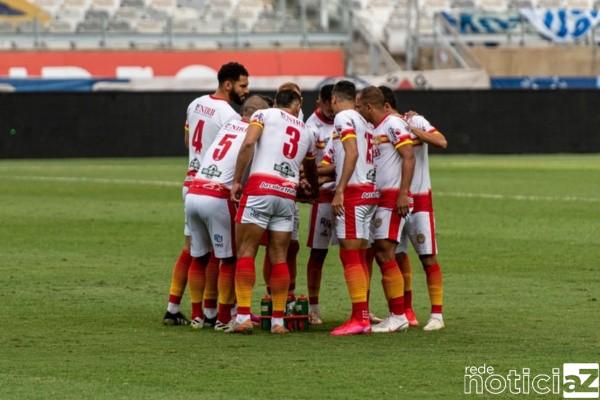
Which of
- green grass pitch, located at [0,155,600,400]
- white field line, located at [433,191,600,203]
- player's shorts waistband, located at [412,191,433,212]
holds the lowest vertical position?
white field line, located at [433,191,600,203]

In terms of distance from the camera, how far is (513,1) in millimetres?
51031

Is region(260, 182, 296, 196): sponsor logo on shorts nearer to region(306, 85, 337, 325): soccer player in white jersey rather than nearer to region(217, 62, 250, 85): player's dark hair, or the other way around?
region(306, 85, 337, 325): soccer player in white jersey

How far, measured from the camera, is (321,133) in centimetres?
1155

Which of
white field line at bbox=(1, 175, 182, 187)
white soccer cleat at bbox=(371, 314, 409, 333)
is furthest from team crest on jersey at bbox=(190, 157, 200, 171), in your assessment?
white field line at bbox=(1, 175, 182, 187)

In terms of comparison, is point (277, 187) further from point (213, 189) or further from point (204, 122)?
point (204, 122)

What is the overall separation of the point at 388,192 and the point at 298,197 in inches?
27.9

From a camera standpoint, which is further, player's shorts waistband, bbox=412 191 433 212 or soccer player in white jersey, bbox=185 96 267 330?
player's shorts waistband, bbox=412 191 433 212

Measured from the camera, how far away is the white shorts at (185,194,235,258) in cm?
1107

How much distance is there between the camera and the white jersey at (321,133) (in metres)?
11.3

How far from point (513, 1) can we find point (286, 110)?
41.3 metres

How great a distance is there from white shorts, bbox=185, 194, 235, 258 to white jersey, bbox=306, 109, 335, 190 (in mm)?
804

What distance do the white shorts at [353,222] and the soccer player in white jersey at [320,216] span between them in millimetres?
443

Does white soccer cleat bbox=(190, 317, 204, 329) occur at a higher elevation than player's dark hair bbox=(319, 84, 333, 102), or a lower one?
lower

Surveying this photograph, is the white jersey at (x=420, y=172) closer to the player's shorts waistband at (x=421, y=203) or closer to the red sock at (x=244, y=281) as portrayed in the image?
the player's shorts waistband at (x=421, y=203)
